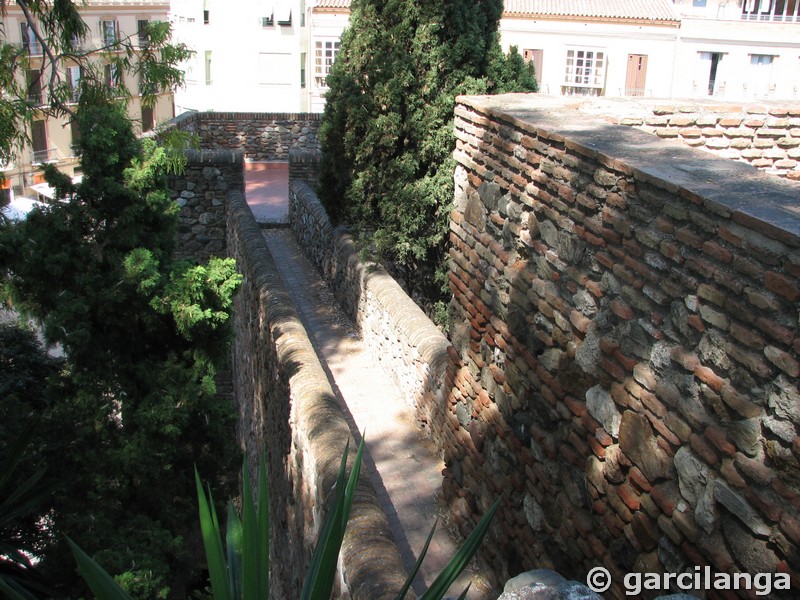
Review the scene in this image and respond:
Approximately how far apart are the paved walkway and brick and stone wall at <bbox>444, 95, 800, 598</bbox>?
18.2 inches

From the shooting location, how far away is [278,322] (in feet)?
21.6

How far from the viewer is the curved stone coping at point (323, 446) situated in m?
3.54

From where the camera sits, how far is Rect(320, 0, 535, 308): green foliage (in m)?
9.01

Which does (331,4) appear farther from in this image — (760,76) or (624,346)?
(624,346)

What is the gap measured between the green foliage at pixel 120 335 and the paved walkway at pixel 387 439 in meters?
1.40

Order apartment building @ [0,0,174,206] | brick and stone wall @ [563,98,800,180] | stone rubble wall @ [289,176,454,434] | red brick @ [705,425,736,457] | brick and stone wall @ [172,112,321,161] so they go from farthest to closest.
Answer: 1. apartment building @ [0,0,174,206]
2. brick and stone wall @ [172,112,321,161]
3. stone rubble wall @ [289,176,454,434]
4. brick and stone wall @ [563,98,800,180]
5. red brick @ [705,425,736,457]

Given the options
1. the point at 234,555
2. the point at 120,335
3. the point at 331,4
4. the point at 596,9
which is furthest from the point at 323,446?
the point at 596,9

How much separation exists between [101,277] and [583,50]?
24693mm

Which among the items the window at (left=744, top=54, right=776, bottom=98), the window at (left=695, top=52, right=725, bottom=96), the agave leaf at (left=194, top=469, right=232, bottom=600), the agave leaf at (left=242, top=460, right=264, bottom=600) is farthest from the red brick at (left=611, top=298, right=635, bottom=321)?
the window at (left=744, top=54, right=776, bottom=98)

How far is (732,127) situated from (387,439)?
3.67 meters

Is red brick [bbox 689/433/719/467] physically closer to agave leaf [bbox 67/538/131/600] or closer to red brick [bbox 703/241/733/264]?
red brick [bbox 703/241/733/264]

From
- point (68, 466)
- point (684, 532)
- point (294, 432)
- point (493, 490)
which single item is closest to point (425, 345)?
point (294, 432)

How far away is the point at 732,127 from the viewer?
4891 millimetres

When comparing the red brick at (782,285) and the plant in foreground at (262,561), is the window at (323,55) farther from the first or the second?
the red brick at (782,285)
